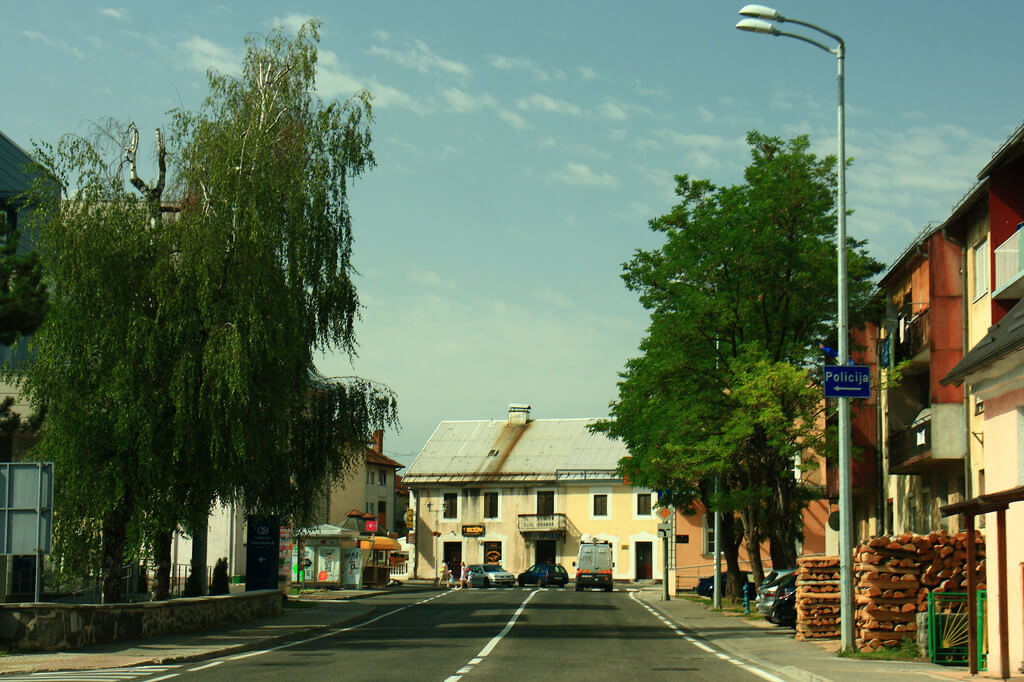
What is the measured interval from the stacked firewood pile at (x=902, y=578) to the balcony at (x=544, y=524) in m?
62.4

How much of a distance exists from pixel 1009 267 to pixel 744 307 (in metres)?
10.2

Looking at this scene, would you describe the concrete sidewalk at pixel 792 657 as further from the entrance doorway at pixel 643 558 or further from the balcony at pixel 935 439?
the entrance doorway at pixel 643 558

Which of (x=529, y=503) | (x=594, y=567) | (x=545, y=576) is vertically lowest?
(x=545, y=576)

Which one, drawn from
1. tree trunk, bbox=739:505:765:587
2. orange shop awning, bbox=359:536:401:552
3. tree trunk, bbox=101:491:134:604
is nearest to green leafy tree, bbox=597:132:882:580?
tree trunk, bbox=739:505:765:587

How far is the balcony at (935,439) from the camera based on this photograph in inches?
1194

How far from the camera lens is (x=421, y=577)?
87.4m

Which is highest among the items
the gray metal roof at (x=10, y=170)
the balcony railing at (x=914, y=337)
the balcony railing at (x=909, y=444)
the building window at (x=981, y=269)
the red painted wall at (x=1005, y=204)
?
the gray metal roof at (x=10, y=170)

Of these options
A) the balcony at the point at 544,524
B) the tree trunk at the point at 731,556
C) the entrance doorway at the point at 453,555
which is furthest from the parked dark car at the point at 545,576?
the tree trunk at the point at 731,556

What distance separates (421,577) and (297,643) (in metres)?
63.9

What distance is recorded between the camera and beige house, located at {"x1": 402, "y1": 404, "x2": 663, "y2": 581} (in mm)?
81312

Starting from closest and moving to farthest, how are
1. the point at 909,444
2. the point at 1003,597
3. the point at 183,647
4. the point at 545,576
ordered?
the point at 1003,597 < the point at 183,647 < the point at 909,444 < the point at 545,576

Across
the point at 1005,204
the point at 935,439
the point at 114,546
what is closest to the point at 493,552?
the point at 935,439

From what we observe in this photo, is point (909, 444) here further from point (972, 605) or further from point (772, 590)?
point (972, 605)

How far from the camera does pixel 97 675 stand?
55.2 ft
